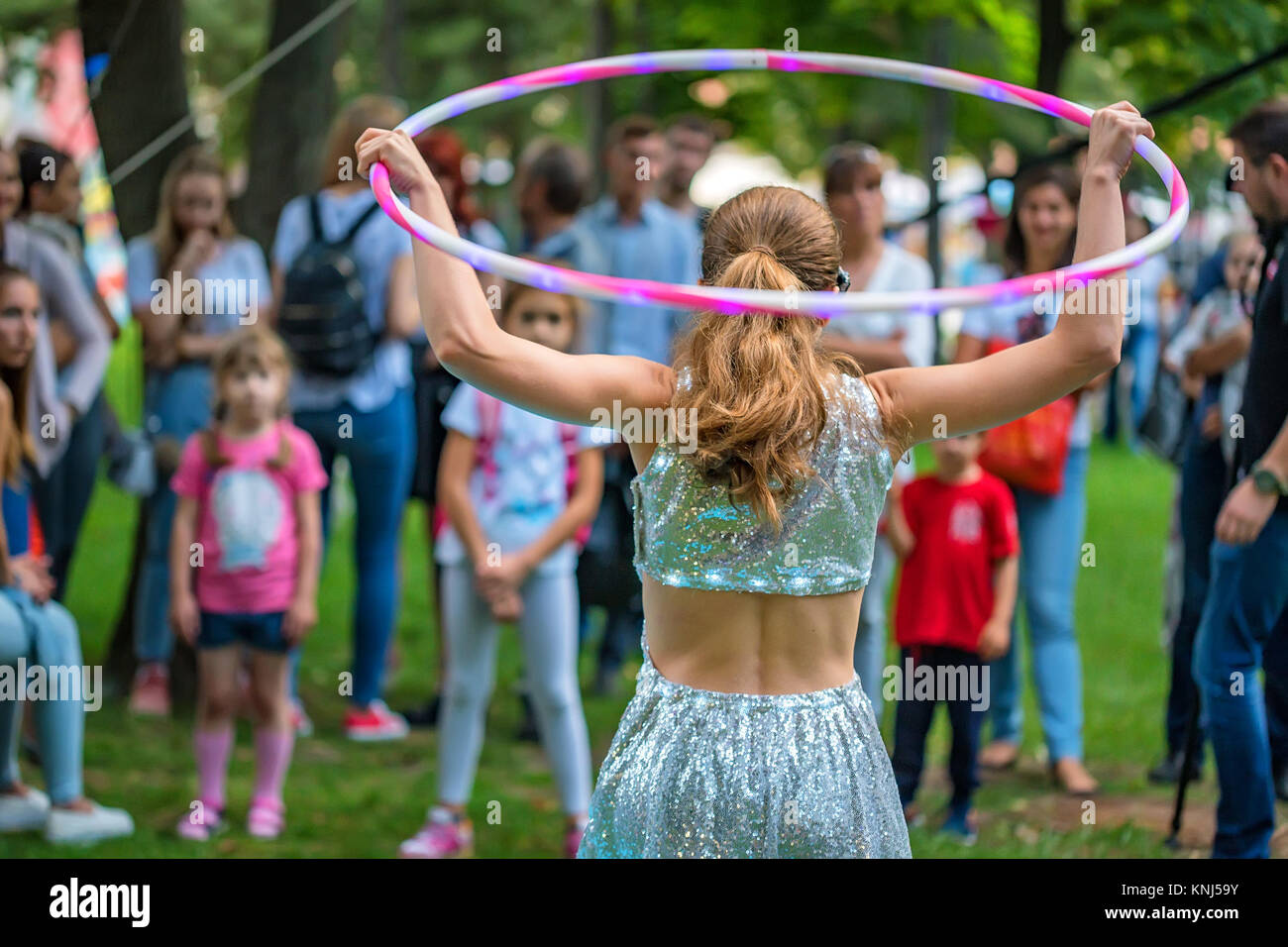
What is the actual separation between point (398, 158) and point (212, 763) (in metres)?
3.12

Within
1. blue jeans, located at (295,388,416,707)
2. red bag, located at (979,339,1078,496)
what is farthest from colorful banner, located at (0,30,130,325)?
red bag, located at (979,339,1078,496)

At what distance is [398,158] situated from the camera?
8.85 ft

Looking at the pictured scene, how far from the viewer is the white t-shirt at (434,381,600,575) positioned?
203 inches

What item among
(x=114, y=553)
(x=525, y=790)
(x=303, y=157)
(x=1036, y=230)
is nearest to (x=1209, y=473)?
(x=1036, y=230)

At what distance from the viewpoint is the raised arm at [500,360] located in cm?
251

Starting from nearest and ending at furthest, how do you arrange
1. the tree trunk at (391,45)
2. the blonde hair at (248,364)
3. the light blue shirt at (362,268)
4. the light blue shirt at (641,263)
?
the blonde hair at (248,364) → the light blue shirt at (362,268) → the light blue shirt at (641,263) → the tree trunk at (391,45)

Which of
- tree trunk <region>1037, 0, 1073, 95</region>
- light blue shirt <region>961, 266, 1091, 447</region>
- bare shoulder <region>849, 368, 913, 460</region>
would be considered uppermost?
tree trunk <region>1037, 0, 1073, 95</region>

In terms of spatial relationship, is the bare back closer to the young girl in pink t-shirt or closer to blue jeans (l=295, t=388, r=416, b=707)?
the young girl in pink t-shirt

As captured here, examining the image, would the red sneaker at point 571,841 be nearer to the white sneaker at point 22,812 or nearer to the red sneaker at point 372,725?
the red sneaker at point 372,725

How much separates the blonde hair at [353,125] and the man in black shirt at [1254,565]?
334 cm

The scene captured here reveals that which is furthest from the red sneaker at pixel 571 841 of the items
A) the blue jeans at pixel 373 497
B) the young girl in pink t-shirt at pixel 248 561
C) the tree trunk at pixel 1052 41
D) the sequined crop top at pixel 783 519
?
the tree trunk at pixel 1052 41

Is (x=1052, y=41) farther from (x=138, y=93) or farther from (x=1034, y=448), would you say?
(x=138, y=93)

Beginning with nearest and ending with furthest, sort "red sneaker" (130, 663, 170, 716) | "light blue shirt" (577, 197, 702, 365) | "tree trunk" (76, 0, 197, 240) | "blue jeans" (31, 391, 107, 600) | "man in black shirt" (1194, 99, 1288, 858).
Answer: "man in black shirt" (1194, 99, 1288, 858) < "blue jeans" (31, 391, 107, 600) < "tree trunk" (76, 0, 197, 240) < "red sneaker" (130, 663, 170, 716) < "light blue shirt" (577, 197, 702, 365)

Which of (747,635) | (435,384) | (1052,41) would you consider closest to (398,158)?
(747,635)
